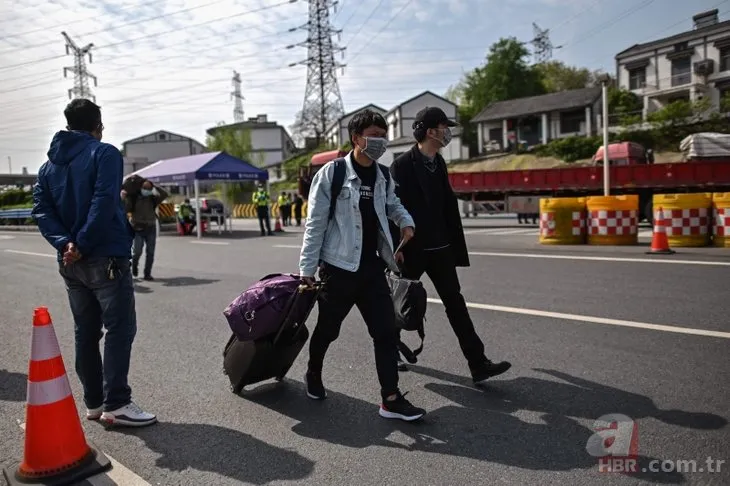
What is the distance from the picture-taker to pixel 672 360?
4246 mm

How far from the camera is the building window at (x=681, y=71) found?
4306 centimetres

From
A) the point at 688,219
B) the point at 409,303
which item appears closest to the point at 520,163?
the point at 688,219

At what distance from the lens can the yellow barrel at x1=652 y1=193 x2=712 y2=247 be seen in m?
10.8

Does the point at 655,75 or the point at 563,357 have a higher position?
the point at 655,75

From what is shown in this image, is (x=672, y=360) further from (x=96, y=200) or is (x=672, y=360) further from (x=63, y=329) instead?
(x=63, y=329)

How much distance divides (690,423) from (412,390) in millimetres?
1681

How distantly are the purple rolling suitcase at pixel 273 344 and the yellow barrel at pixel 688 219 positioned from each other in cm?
941

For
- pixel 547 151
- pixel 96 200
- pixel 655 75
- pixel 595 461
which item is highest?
pixel 655 75

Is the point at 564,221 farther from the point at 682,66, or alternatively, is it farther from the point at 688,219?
the point at 682,66

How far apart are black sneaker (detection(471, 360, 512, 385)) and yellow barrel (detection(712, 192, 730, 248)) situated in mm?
8686

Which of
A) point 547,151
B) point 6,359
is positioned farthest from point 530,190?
point 547,151

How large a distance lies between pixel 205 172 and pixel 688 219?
15350 millimetres

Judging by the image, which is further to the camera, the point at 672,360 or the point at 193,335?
the point at 193,335

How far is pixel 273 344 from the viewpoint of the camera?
148 inches
